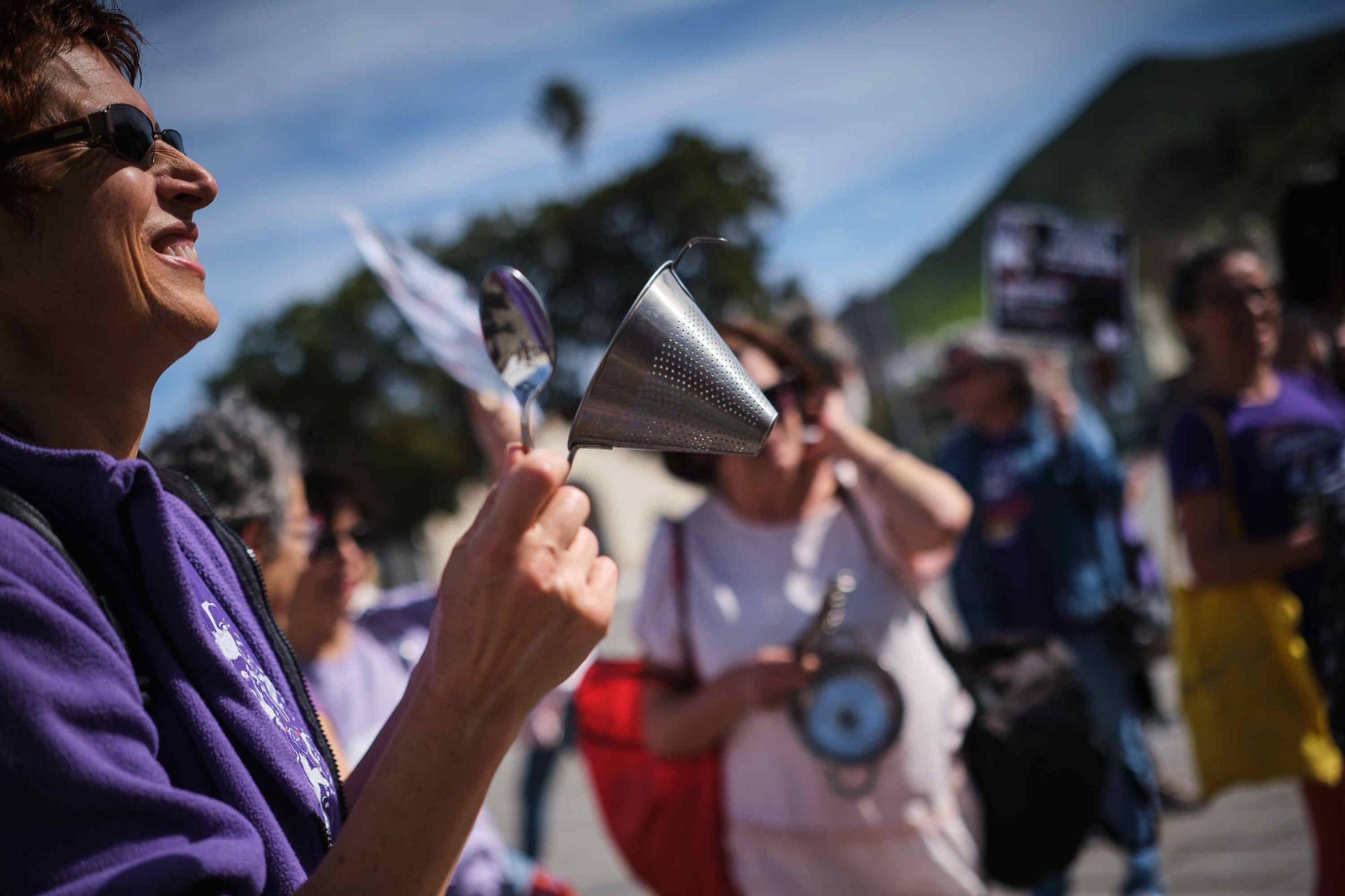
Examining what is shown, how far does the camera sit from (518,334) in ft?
4.29

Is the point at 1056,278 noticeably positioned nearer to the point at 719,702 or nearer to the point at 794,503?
the point at 794,503

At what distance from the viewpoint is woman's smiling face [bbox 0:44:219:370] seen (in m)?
1.00

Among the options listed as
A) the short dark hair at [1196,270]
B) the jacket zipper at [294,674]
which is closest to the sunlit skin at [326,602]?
the jacket zipper at [294,674]

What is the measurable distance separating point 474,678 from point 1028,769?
1.80 m

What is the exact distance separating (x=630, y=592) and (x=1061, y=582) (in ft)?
→ 75.4

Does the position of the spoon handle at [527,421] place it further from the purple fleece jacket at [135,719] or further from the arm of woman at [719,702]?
the arm of woman at [719,702]

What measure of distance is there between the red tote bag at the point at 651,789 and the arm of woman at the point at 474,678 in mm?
1624

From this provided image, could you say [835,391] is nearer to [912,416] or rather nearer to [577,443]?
[577,443]

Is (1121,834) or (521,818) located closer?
(1121,834)

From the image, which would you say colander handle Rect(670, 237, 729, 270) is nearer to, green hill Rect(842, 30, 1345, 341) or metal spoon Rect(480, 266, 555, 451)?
metal spoon Rect(480, 266, 555, 451)

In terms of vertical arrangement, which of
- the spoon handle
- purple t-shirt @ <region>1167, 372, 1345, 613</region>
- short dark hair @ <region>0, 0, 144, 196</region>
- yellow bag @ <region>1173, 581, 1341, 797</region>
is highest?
short dark hair @ <region>0, 0, 144, 196</region>

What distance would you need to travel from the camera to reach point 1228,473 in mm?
2996

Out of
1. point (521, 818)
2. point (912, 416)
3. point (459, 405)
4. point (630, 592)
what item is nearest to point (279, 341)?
point (459, 405)

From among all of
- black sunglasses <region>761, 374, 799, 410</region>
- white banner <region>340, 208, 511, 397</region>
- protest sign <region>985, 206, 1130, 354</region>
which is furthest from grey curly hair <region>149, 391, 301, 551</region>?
protest sign <region>985, 206, 1130, 354</region>
